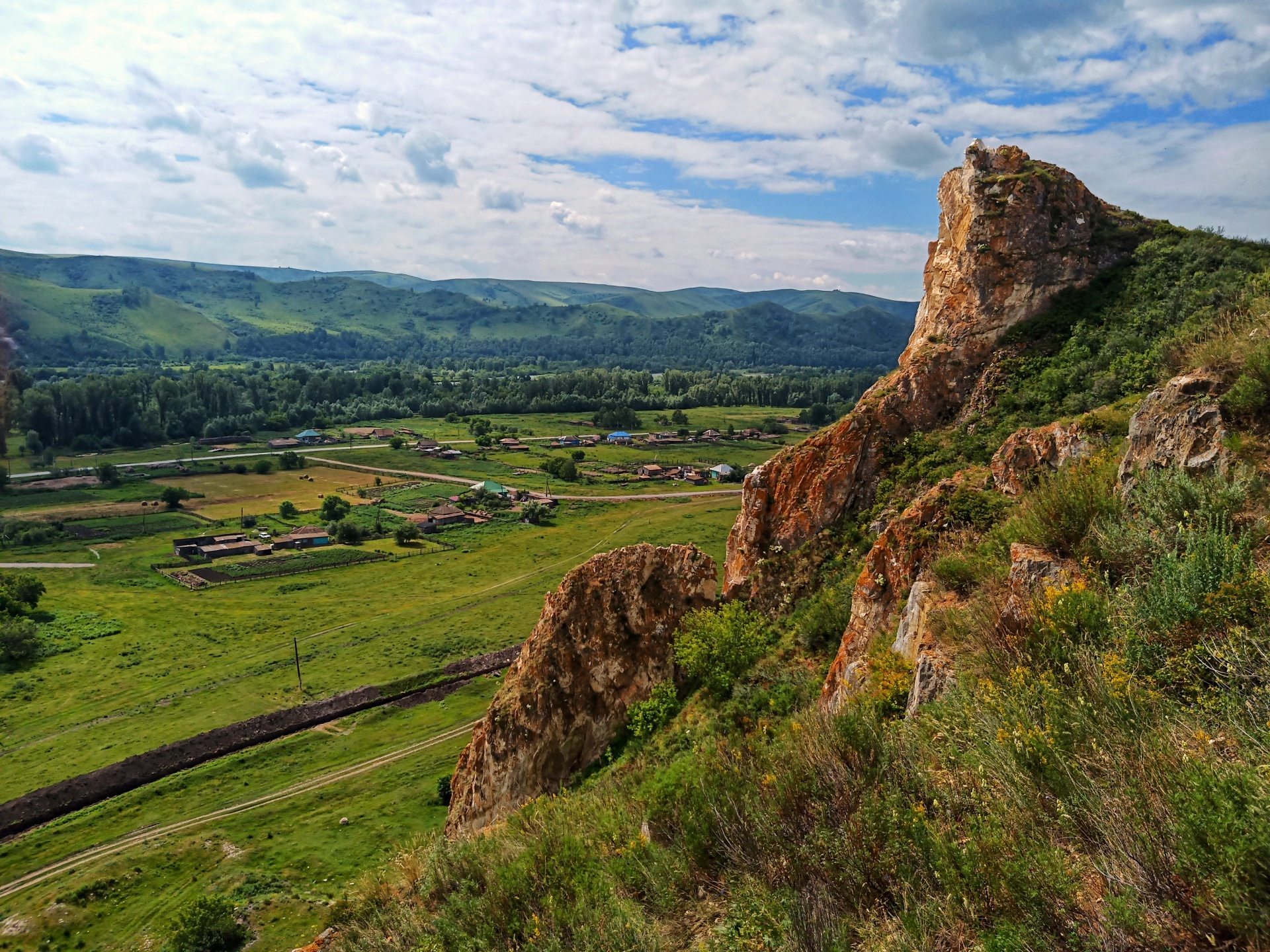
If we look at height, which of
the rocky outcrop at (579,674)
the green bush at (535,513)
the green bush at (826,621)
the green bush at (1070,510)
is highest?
the green bush at (1070,510)

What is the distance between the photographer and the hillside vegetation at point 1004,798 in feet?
17.4

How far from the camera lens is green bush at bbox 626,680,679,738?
73.2ft

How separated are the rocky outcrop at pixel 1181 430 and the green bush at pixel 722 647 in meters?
12.3

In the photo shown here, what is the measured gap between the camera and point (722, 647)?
71.8ft

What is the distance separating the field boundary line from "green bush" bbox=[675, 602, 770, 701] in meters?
25.6

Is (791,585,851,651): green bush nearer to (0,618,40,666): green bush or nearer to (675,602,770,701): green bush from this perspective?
(675,602,770,701): green bush

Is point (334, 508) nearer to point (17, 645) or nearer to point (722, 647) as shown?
point (17, 645)

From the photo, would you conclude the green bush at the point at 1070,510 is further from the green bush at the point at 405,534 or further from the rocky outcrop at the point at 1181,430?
the green bush at the point at 405,534

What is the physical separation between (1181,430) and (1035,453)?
6.37m

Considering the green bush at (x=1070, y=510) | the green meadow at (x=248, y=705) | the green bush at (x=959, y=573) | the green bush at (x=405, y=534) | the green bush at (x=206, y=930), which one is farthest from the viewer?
the green bush at (x=405, y=534)

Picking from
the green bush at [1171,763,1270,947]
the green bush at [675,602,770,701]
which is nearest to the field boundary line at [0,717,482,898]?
the green bush at [675,602,770,701]

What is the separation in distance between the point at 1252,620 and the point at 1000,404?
62.9 ft

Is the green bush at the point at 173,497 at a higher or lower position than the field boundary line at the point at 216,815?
lower

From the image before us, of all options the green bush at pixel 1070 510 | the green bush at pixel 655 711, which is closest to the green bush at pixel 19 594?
the green bush at pixel 655 711
